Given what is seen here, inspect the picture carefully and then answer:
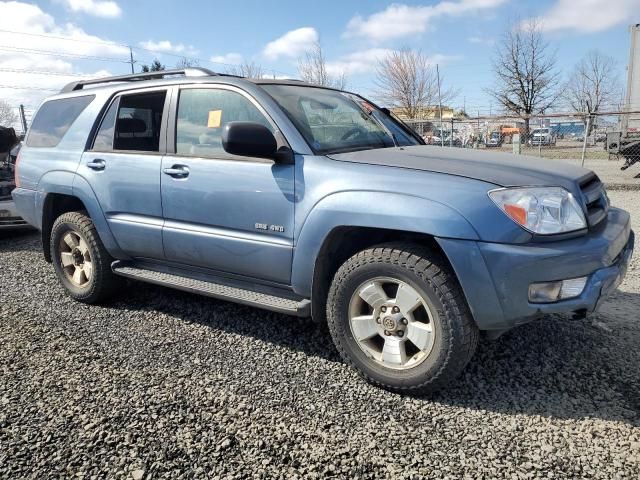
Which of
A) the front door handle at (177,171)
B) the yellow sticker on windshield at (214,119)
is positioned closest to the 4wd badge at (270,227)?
the front door handle at (177,171)

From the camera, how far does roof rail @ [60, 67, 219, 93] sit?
379 centimetres

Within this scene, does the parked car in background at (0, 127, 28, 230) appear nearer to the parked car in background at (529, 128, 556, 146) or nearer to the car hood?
the car hood

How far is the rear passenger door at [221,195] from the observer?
122 inches

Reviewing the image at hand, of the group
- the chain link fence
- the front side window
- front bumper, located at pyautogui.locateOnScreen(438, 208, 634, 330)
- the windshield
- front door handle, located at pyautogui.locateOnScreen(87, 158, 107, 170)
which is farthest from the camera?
the chain link fence

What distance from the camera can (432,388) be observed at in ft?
8.97

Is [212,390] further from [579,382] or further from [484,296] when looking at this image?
[579,382]

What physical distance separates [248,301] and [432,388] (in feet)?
4.00

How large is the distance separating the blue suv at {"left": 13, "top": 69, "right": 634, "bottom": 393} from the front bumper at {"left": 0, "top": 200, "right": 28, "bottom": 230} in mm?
3321

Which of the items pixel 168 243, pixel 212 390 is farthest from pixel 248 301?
pixel 168 243

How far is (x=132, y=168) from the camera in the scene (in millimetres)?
3766

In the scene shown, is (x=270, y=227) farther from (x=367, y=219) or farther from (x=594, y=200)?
(x=594, y=200)

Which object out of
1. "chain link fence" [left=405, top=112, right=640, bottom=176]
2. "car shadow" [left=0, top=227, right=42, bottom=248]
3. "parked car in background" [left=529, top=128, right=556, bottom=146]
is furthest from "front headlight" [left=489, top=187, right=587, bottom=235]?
"parked car in background" [left=529, top=128, right=556, bottom=146]

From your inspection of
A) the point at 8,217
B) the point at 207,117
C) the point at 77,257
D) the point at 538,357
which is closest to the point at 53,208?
the point at 77,257

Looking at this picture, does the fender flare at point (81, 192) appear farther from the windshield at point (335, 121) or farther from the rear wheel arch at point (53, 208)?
the windshield at point (335, 121)
